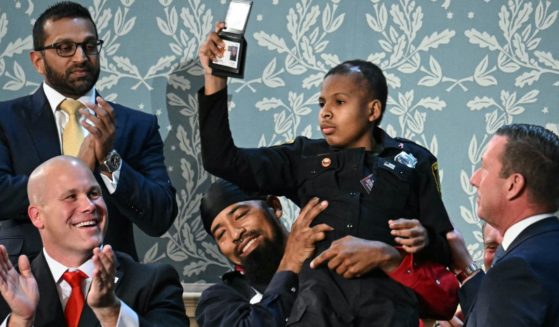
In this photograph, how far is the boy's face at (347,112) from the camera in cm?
306

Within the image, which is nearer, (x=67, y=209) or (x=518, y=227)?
(x=518, y=227)

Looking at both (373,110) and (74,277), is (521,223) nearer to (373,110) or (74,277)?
(373,110)

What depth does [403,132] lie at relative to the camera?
3812mm

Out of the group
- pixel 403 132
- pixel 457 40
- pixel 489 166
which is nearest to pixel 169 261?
pixel 403 132

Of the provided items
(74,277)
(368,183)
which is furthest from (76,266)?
(368,183)

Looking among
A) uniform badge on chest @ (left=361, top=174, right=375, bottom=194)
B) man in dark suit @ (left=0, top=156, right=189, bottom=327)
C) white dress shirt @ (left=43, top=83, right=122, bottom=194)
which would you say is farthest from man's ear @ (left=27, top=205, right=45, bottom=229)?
uniform badge on chest @ (left=361, top=174, right=375, bottom=194)

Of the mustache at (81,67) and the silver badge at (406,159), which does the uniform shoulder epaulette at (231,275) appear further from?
the mustache at (81,67)

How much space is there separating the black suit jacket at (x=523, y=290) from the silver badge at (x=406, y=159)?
0.71 meters

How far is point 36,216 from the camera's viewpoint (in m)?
3.08

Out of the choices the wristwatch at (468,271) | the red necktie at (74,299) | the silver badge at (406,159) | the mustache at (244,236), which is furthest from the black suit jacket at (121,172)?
the wristwatch at (468,271)

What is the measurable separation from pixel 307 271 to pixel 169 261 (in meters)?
0.95

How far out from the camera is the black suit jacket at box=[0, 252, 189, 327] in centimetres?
295

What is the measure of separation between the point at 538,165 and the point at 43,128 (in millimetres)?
1620

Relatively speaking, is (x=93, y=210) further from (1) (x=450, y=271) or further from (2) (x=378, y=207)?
(1) (x=450, y=271)
